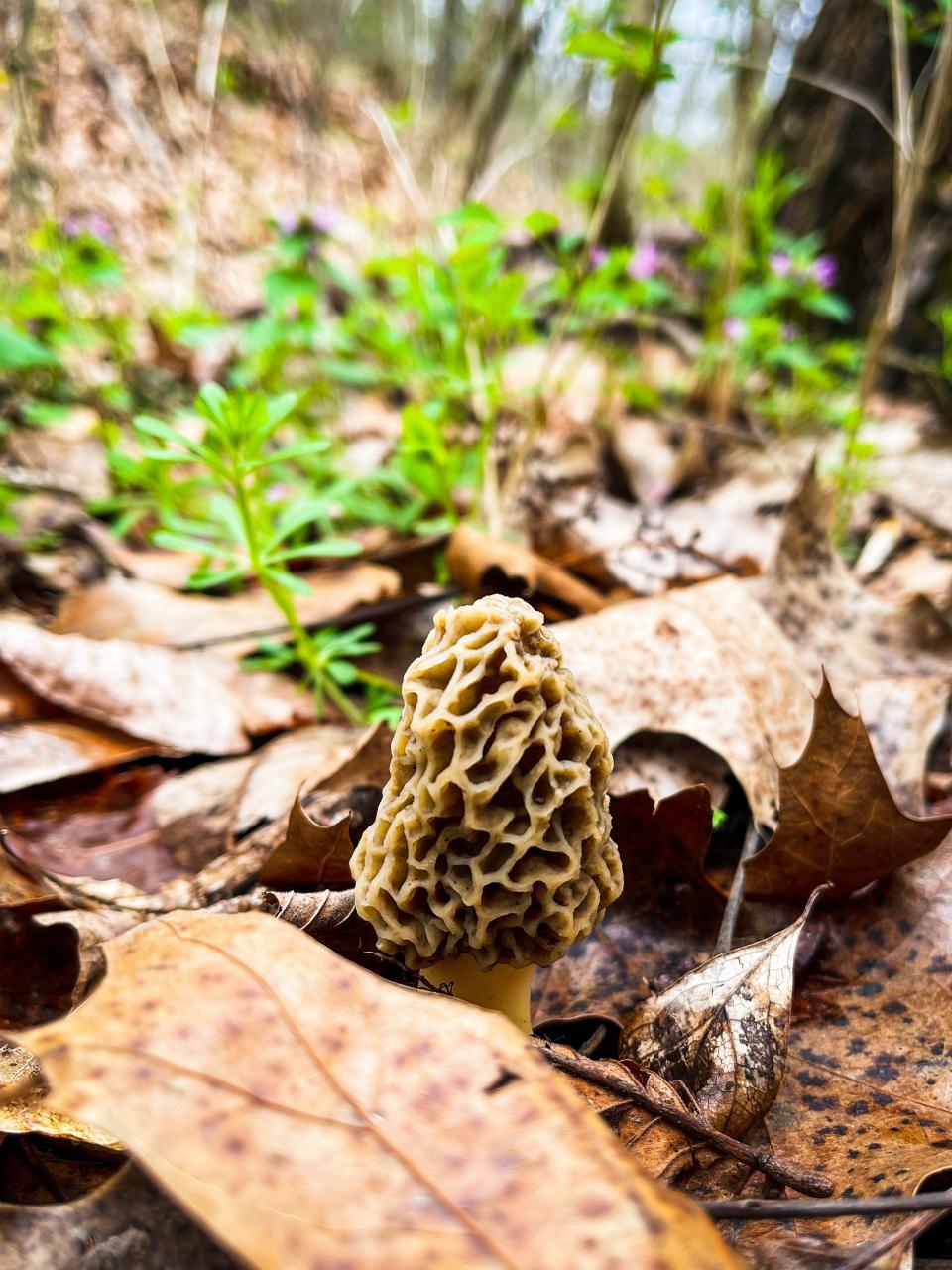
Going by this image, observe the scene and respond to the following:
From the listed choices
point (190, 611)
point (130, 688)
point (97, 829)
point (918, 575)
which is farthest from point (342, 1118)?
point (918, 575)

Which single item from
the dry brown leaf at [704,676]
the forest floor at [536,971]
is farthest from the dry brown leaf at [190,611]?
the dry brown leaf at [704,676]

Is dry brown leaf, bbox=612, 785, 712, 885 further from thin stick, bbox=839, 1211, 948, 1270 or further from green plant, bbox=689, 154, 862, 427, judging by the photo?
green plant, bbox=689, 154, 862, 427

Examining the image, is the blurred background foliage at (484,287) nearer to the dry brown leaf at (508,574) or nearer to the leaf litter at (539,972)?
the dry brown leaf at (508,574)

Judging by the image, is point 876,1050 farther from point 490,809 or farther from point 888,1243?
point 490,809

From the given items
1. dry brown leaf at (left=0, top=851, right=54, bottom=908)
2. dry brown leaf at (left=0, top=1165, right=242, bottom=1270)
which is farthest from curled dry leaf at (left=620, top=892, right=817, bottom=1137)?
dry brown leaf at (left=0, top=851, right=54, bottom=908)

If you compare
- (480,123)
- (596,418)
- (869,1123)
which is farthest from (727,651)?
(480,123)

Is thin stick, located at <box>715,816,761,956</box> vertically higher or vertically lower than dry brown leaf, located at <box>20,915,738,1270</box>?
lower

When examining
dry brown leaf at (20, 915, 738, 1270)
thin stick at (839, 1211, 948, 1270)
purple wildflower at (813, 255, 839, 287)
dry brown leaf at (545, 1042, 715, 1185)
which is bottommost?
dry brown leaf at (545, 1042, 715, 1185)
